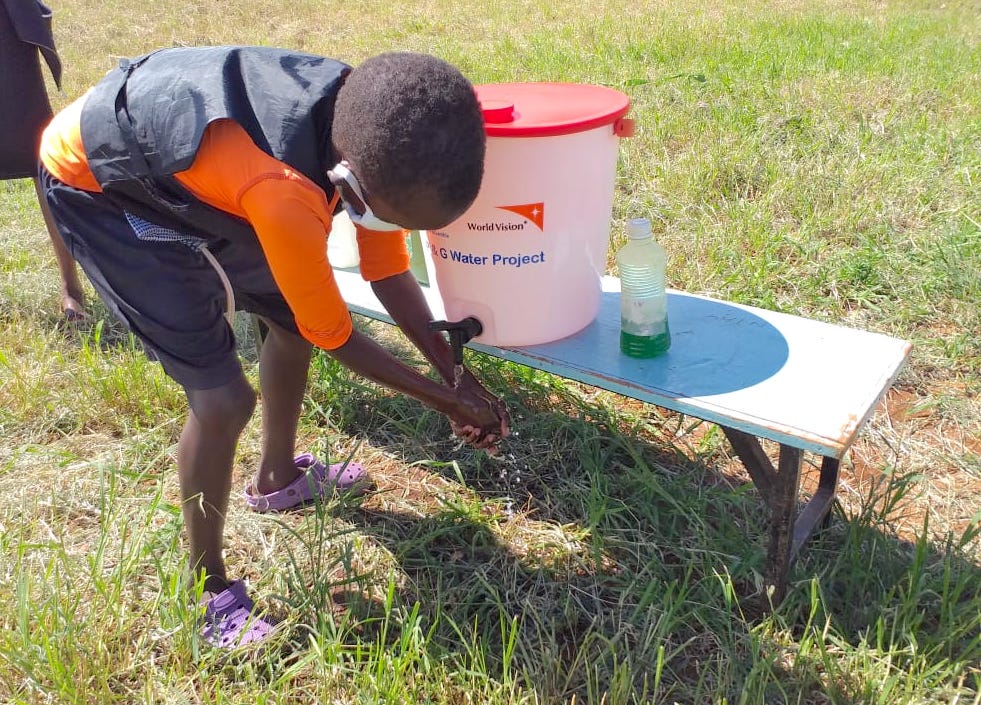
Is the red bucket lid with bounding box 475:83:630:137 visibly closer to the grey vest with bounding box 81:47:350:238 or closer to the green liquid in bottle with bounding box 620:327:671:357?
the grey vest with bounding box 81:47:350:238

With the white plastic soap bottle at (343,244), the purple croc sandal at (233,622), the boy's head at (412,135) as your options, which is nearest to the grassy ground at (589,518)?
the purple croc sandal at (233,622)

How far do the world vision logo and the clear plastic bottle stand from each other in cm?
19

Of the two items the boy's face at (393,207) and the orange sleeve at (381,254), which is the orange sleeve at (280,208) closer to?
the boy's face at (393,207)

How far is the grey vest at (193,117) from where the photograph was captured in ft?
4.66

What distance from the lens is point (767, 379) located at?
67.8 inches

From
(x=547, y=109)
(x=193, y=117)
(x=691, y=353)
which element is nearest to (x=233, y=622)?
(x=193, y=117)

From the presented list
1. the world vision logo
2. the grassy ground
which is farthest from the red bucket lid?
the grassy ground

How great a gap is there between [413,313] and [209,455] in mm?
567

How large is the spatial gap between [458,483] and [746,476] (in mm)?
796

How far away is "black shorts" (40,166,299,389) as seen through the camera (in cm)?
161

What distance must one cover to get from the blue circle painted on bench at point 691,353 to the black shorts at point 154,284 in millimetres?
695

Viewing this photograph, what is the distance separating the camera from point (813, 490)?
2.19 metres

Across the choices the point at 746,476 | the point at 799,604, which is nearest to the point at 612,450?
the point at 746,476

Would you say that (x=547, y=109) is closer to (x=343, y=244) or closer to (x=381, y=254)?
(x=381, y=254)
